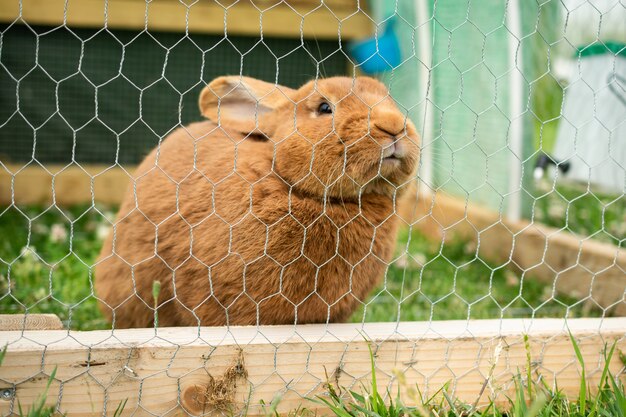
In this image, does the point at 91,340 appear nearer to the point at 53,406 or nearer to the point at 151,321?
the point at 53,406

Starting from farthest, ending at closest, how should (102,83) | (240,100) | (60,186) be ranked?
(102,83)
(60,186)
(240,100)

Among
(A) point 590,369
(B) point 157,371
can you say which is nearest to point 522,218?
(A) point 590,369

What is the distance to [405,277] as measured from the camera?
11.7ft

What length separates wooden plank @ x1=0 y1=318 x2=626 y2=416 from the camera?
1.64 meters

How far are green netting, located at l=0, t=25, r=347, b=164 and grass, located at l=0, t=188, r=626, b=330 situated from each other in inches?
26.8

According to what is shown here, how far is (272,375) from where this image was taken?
177 cm

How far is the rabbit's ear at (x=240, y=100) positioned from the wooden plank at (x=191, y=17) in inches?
103

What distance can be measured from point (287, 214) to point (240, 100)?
62 cm

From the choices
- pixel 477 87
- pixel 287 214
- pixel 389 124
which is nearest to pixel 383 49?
pixel 477 87

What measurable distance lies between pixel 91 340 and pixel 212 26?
3.93 metres

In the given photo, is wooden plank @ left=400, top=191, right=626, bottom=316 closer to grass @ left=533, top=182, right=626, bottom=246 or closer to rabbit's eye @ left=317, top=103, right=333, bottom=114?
grass @ left=533, top=182, right=626, bottom=246

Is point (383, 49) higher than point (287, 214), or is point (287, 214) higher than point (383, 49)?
point (287, 214)

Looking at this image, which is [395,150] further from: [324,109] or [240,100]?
[240,100]

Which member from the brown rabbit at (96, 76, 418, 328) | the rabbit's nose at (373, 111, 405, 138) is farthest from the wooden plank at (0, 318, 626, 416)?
the rabbit's nose at (373, 111, 405, 138)
